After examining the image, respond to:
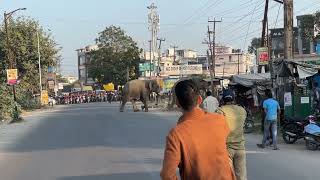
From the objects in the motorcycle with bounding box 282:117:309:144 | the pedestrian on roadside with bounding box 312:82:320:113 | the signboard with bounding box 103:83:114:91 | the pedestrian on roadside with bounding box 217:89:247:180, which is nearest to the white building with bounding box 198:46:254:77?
the signboard with bounding box 103:83:114:91

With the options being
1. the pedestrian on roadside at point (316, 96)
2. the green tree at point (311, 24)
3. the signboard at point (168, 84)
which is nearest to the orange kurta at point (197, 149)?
the pedestrian on roadside at point (316, 96)

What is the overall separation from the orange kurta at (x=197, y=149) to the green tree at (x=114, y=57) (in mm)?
95276

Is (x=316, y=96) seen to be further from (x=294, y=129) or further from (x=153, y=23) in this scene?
(x=153, y=23)

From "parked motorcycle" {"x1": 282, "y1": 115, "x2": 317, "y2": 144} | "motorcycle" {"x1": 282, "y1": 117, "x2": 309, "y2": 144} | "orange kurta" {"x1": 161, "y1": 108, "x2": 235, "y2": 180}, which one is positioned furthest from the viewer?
"motorcycle" {"x1": 282, "y1": 117, "x2": 309, "y2": 144}

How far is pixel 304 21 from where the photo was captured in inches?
2259

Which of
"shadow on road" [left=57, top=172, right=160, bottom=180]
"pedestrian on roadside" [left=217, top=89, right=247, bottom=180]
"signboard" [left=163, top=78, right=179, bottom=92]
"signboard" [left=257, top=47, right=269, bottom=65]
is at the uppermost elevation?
"signboard" [left=257, top=47, right=269, bottom=65]

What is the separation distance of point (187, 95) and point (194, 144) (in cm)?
36

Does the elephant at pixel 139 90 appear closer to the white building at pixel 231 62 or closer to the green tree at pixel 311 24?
the green tree at pixel 311 24

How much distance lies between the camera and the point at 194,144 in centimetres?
379

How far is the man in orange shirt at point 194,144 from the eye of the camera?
3.71 metres

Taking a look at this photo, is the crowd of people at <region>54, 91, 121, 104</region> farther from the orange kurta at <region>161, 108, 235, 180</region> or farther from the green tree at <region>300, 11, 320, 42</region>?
the orange kurta at <region>161, 108, 235, 180</region>

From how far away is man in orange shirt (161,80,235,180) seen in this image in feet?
12.2

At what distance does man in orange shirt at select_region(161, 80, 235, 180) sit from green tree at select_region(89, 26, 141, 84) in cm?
9523

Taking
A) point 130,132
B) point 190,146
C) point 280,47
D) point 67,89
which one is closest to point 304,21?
point 280,47
